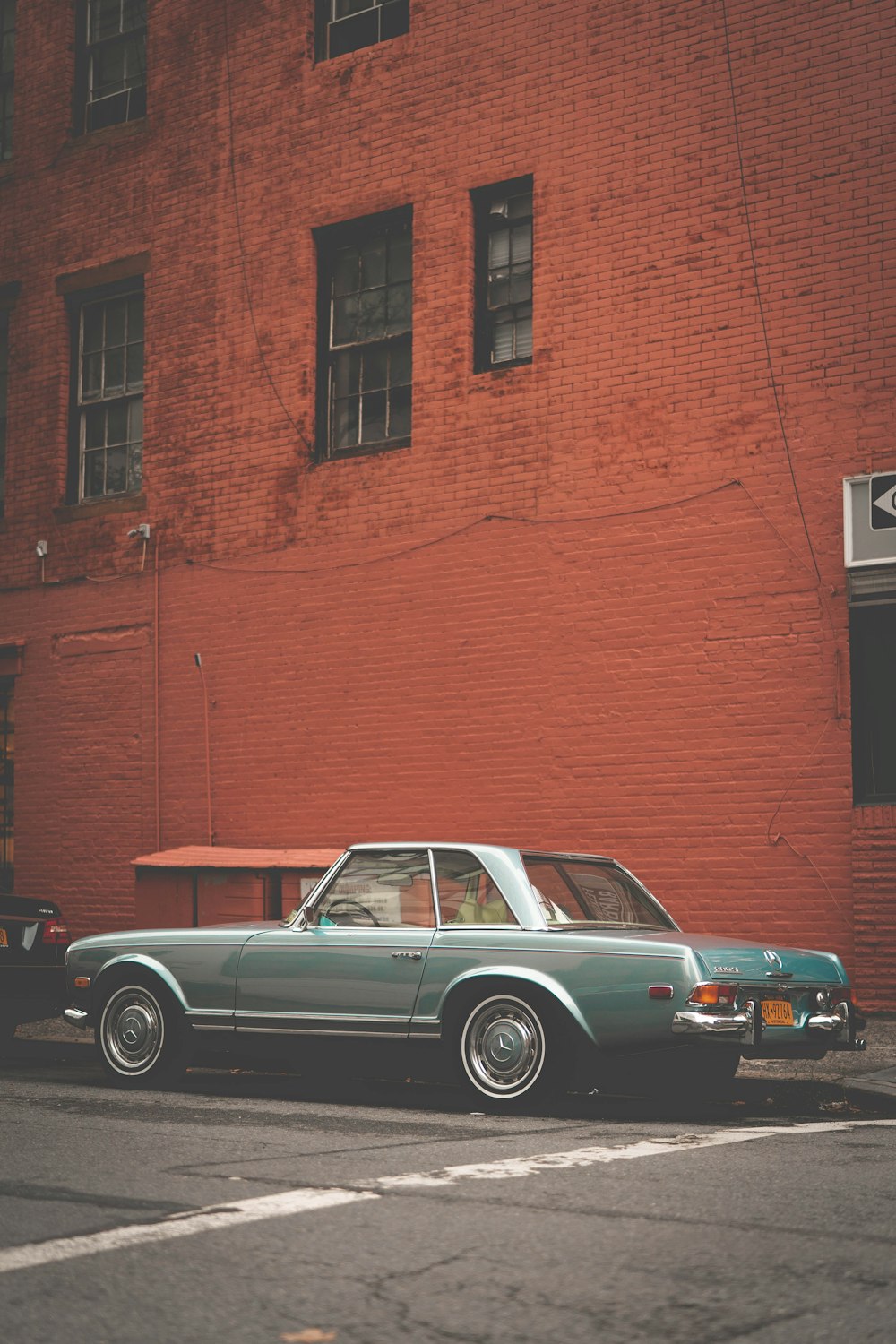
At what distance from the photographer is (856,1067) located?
10.2m

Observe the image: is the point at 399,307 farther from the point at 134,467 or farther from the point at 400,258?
the point at 134,467

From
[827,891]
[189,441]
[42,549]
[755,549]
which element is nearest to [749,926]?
[827,891]

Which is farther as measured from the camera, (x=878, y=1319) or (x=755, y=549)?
(x=755, y=549)

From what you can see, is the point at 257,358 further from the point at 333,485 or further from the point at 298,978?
the point at 298,978

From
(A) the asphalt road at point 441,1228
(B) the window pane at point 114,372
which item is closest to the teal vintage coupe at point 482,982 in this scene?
(A) the asphalt road at point 441,1228

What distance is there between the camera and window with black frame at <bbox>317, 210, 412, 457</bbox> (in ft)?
47.7

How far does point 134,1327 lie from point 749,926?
26.8ft

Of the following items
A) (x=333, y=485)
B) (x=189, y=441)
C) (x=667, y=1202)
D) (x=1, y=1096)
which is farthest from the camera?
(x=189, y=441)

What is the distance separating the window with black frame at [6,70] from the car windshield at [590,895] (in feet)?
39.6

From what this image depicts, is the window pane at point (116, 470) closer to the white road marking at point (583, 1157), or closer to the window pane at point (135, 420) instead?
the window pane at point (135, 420)

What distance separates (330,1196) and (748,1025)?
2.94 metres

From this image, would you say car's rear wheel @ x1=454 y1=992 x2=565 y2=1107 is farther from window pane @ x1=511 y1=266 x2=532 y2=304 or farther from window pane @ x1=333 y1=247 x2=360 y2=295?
window pane @ x1=333 y1=247 x2=360 y2=295

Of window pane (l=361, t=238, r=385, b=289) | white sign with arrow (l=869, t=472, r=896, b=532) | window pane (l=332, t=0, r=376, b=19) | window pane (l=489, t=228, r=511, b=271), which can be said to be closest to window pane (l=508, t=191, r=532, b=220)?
window pane (l=489, t=228, r=511, b=271)

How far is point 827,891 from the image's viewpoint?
1145cm
